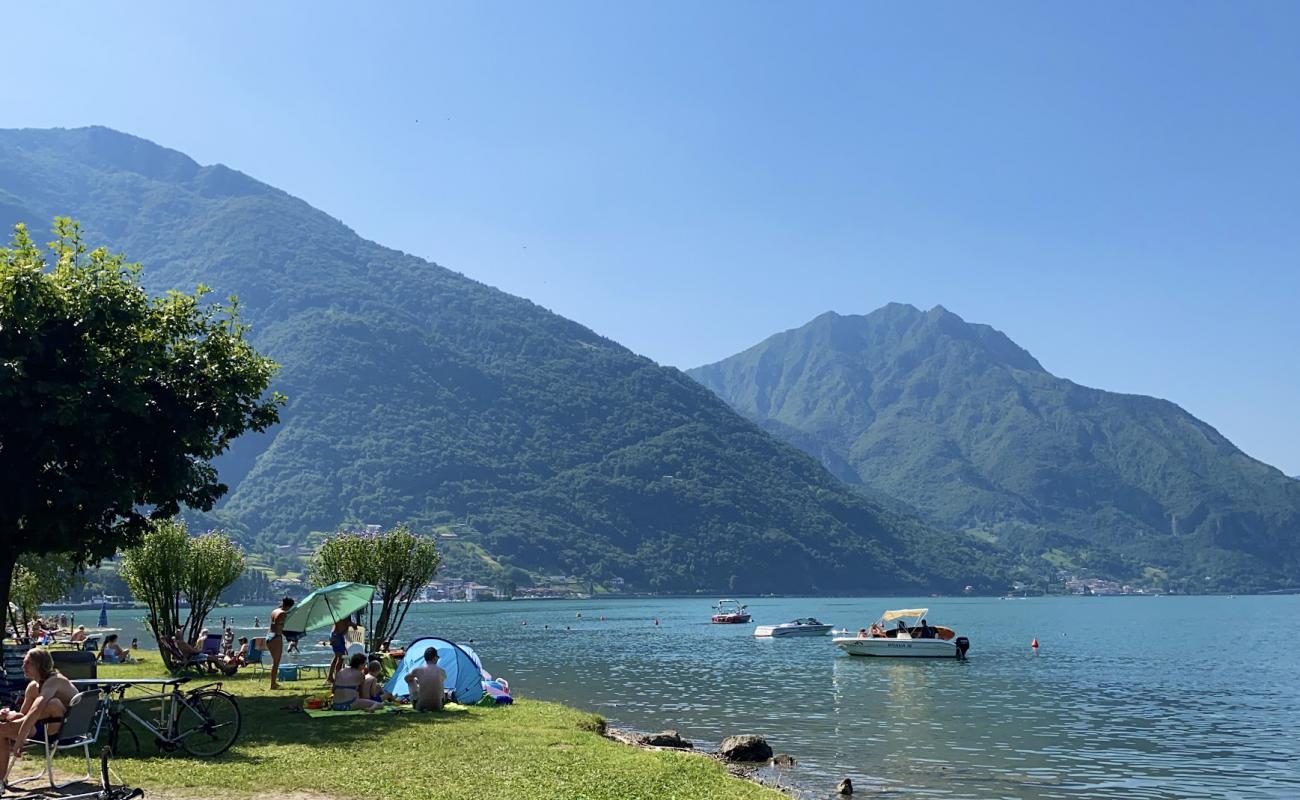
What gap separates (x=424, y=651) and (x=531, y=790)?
39.8ft

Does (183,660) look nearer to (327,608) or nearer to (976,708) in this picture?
(327,608)

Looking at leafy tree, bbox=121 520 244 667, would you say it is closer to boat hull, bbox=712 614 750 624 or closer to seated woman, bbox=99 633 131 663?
seated woman, bbox=99 633 131 663

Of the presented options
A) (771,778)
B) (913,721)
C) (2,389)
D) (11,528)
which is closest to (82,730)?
(2,389)

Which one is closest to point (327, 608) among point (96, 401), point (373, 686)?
point (373, 686)

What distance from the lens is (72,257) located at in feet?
75.7

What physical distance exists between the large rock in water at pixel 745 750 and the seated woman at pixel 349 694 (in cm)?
922

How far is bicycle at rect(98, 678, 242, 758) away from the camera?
16.6 meters

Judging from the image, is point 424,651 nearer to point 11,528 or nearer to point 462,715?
point 462,715

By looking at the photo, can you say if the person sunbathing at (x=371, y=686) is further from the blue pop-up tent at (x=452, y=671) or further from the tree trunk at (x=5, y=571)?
the tree trunk at (x=5, y=571)

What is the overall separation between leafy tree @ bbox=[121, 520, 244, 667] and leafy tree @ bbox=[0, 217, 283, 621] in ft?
34.9

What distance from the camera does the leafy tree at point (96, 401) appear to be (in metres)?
20.2

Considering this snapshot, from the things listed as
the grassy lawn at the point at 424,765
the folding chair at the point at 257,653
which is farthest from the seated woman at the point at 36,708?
the folding chair at the point at 257,653

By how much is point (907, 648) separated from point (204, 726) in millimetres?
59118

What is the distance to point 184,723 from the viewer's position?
17.2 meters
